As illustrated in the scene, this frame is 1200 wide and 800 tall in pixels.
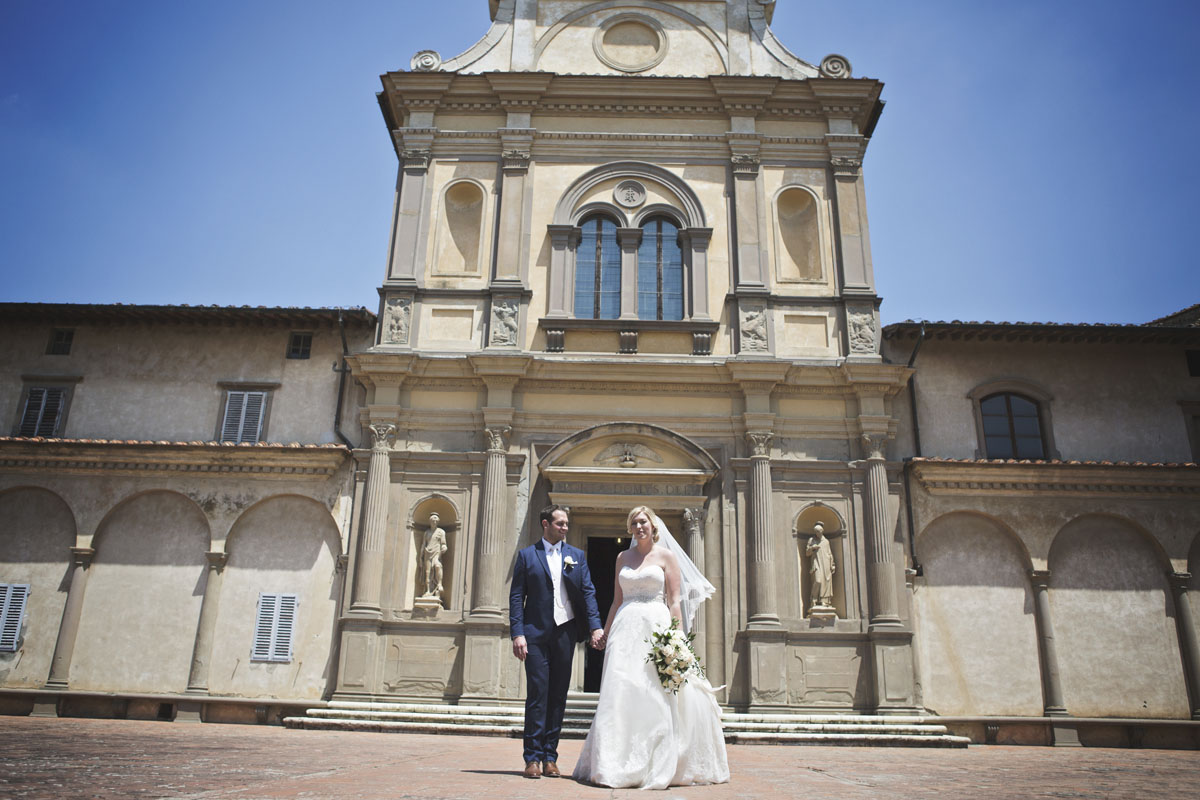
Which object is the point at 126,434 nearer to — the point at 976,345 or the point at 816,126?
the point at 816,126

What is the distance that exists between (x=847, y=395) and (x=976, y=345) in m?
3.24

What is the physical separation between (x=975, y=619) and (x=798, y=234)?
8.24 meters

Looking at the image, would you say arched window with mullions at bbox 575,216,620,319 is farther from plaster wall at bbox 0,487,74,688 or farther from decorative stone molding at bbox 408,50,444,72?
plaster wall at bbox 0,487,74,688

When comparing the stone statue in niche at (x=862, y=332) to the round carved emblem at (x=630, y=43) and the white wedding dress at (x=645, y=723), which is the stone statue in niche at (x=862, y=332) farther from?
the white wedding dress at (x=645, y=723)

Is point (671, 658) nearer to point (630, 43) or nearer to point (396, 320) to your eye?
point (396, 320)

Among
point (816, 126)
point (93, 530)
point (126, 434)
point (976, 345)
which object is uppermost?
point (816, 126)

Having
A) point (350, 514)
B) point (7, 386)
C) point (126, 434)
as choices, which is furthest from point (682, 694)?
point (7, 386)

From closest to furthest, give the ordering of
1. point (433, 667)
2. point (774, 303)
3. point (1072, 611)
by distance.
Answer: point (433, 667) → point (1072, 611) → point (774, 303)

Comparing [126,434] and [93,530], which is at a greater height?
[126,434]

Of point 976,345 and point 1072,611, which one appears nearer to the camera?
point 1072,611

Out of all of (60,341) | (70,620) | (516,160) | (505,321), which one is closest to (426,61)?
(516,160)

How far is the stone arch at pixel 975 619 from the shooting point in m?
15.7

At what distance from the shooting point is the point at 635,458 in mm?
16281

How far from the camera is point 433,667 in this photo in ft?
49.9
